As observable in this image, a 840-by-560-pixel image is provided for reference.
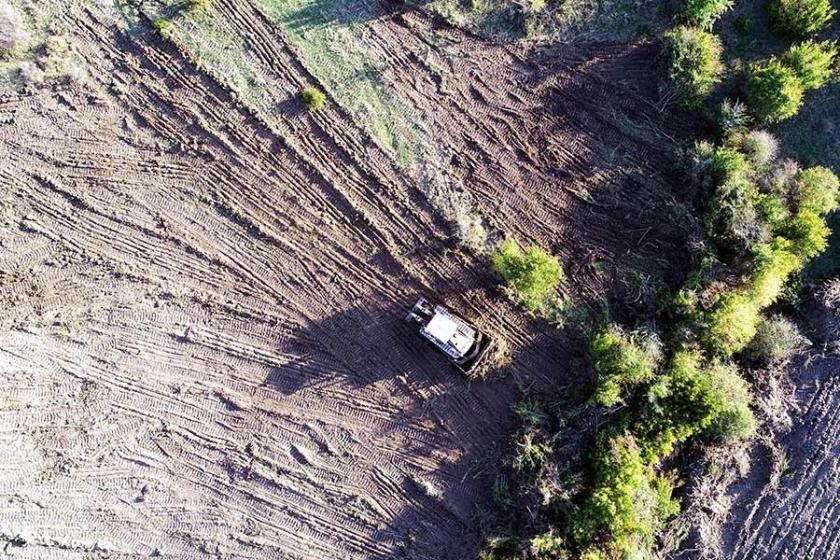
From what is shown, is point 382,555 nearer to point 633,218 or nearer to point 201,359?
point 201,359

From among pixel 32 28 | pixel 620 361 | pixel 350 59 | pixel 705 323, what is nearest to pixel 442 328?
pixel 620 361

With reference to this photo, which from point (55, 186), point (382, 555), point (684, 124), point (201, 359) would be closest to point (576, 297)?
point (684, 124)

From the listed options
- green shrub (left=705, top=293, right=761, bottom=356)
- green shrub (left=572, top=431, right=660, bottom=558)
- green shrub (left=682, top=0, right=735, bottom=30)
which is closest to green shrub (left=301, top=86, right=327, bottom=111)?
green shrub (left=682, top=0, right=735, bottom=30)

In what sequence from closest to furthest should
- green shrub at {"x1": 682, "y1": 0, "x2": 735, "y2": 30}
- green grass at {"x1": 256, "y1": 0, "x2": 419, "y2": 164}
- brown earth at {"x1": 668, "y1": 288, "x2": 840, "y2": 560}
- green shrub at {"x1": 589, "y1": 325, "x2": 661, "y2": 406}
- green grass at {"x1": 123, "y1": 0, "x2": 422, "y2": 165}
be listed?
green shrub at {"x1": 589, "y1": 325, "x2": 661, "y2": 406}, brown earth at {"x1": 668, "y1": 288, "x2": 840, "y2": 560}, green shrub at {"x1": 682, "y1": 0, "x2": 735, "y2": 30}, green grass at {"x1": 123, "y1": 0, "x2": 422, "y2": 165}, green grass at {"x1": 256, "y1": 0, "x2": 419, "y2": 164}

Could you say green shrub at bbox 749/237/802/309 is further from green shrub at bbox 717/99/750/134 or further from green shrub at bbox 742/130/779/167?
green shrub at bbox 717/99/750/134

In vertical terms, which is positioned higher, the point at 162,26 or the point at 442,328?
the point at 162,26

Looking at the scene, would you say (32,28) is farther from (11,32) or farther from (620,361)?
(620,361)
